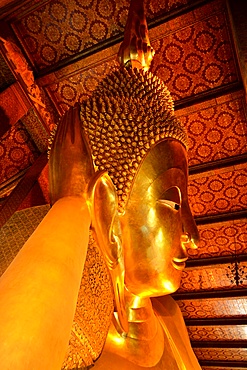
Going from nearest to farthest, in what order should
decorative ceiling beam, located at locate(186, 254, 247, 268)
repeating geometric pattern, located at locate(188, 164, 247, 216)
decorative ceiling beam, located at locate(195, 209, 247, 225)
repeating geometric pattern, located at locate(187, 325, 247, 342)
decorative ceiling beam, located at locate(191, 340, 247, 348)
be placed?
repeating geometric pattern, located at locate(188, 164, 247, 216)
decorative ceiling beam, located at locate(195, 209, 247, 225)
decorative ceiling beam, located at locate(186, 254, 247, 268)
repeating geometric pattern, located at locate(187, 325, 247, 342)
decorative ceiling beam, located at locate(191, 340, 247, 348)

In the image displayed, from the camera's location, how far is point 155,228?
123 cm

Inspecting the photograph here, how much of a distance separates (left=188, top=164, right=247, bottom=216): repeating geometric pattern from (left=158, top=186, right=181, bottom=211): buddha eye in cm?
210

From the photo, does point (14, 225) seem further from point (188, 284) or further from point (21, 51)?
point (188, 284)

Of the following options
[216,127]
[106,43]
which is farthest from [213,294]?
[106,43]

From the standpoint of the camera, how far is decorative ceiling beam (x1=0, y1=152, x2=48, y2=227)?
2254 millimetres

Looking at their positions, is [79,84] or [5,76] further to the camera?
[79,84]

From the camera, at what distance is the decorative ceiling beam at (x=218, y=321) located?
15.4ft

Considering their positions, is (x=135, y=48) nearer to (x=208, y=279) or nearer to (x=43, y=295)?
(x=43, y=295)

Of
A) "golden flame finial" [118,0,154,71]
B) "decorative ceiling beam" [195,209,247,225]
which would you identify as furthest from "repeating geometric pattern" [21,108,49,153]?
"decorative ceiling beam" [195,209,247,225]

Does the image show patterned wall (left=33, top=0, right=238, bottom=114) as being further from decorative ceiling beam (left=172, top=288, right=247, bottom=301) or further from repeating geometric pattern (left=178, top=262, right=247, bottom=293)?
decorative ceiling beam (left=172, top=288, right=247, bottom=301)

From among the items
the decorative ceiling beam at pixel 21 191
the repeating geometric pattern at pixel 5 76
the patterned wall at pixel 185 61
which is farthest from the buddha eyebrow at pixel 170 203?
the repeating geometric pattern at pixel 5 76

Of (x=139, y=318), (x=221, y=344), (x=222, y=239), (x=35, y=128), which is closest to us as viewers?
(x=139, y=318)

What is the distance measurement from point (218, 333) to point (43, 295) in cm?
490

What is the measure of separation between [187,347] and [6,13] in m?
2.39
